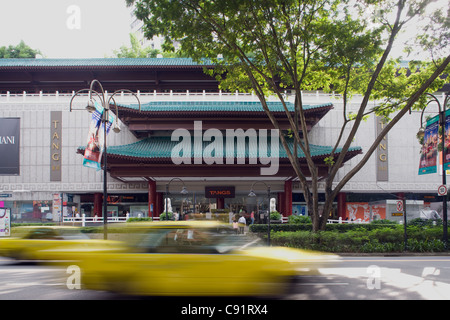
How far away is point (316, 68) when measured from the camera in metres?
14.6

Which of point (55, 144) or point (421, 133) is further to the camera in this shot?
point (55, 144)

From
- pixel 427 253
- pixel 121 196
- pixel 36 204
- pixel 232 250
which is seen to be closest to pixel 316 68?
pixel 427 253

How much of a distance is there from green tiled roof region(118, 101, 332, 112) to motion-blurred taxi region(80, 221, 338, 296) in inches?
820

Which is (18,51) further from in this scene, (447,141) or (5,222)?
(447,141)

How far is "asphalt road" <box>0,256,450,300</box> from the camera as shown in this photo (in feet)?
22.6

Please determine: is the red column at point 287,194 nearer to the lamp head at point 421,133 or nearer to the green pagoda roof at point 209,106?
the green pagoda roof at point 209,106

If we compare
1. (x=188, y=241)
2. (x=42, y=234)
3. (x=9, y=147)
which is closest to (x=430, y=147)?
(x=188, y=241)

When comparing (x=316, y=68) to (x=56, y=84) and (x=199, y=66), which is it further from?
(x=56, y=84)

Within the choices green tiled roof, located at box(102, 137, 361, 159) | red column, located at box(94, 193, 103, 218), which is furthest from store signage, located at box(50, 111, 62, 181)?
green tiled roof, located at box(102, 137, 361, 159)

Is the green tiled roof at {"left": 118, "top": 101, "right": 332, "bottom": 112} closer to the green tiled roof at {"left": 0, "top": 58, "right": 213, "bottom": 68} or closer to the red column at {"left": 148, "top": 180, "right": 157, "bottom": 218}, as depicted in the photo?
the green tiled roof at {"left": 0, "top": 58, "right": 213, "bottom": 68}

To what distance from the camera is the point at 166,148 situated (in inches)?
1070

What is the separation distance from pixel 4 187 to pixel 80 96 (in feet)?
32.4

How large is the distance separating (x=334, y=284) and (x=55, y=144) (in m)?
27.8
